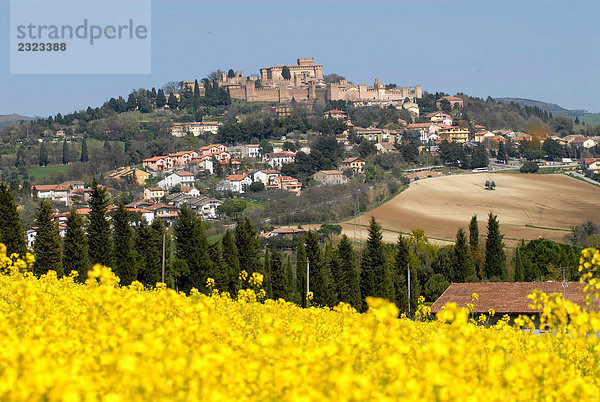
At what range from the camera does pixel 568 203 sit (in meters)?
71.5

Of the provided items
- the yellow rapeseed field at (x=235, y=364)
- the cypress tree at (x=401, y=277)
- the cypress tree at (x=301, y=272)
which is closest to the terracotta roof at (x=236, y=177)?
the cypress tree at (x=401, y=277)

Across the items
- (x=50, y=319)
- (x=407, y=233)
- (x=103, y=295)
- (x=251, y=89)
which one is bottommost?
(x=407, y=233)

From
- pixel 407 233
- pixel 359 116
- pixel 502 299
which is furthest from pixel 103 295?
pixel 359 116

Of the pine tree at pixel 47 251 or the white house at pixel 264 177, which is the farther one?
the white house at pixel 264 177

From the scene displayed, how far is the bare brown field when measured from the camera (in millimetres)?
58938

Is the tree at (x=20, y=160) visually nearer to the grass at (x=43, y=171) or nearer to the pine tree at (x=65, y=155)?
the grass at (x=43, y=171)

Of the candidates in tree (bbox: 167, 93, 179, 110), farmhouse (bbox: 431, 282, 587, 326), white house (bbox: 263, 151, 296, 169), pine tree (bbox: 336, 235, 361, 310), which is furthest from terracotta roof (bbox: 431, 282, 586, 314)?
tree (bbox: 167, 93, 179, 110)

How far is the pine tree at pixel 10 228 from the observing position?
26828mm

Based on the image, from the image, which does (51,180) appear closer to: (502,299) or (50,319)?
(502,299)

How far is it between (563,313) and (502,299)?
66.8 ft

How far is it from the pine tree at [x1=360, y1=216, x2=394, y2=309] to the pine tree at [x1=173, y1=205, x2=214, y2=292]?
22.0ft

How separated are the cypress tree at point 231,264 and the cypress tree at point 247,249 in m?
0.37

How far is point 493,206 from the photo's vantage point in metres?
72.7

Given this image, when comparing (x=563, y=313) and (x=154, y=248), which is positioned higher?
(x=563, y=313)
